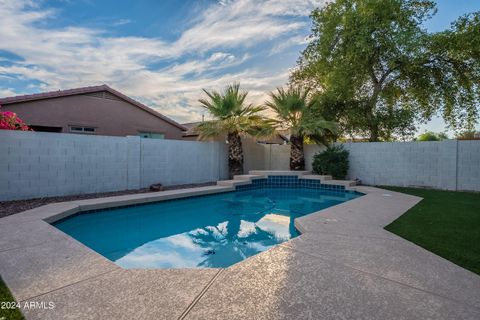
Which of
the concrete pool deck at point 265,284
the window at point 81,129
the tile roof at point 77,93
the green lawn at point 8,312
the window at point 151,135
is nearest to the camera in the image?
the green lawn at point 8,312

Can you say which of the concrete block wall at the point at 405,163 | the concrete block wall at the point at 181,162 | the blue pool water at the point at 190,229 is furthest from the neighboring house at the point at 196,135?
the blue pool water at the point at 190,229

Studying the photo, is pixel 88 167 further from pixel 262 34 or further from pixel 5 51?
pixel 262 34

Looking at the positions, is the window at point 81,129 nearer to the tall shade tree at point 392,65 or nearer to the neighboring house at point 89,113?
the neighboring house at point 89,113

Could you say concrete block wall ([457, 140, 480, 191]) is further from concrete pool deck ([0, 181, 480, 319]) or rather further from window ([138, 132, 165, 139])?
window ([138, 132, 165, 139])

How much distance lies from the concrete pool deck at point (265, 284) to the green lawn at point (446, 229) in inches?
11.7

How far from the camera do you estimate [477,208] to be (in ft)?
21.0

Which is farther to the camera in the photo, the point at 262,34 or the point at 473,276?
the point at 262,34

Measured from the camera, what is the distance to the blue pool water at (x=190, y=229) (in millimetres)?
4105

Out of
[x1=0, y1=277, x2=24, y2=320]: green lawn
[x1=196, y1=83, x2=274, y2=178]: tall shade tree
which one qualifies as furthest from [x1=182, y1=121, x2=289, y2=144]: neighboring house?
[x1=0, y1=277, x2=24, y2=320]: green lawn

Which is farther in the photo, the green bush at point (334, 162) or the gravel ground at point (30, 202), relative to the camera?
the green bush at point (334, 162)

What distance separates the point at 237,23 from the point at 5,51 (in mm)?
9066

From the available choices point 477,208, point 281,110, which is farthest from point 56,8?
point 477,208

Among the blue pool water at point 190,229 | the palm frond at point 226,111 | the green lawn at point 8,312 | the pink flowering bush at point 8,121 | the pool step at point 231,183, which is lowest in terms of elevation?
the blue pool water at point 190,229

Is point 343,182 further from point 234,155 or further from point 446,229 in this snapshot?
point 446,229
